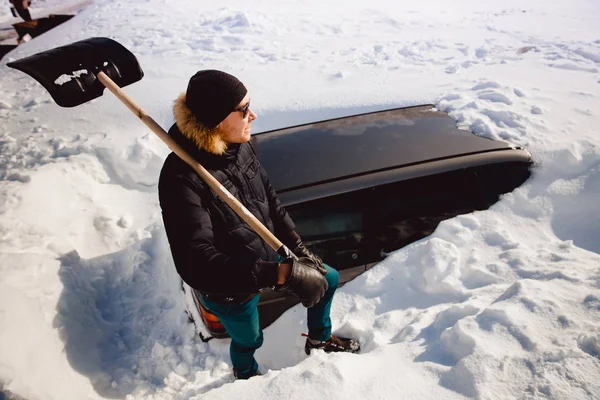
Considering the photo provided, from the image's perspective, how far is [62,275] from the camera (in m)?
2.88

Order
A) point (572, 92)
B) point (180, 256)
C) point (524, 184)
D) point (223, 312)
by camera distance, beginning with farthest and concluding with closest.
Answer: point (572, 92) < point (524, 184) < point (223, 312) < point (180, 256)

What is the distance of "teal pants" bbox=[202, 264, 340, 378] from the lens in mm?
1908

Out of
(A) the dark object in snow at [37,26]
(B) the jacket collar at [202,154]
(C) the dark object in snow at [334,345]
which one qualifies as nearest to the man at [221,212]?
(B) the jacket collar at [202,154]

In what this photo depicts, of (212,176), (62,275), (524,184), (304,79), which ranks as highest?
(212,176)

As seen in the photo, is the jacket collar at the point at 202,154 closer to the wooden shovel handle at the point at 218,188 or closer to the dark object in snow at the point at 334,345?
the wooden shovel handle at the point at 218,188

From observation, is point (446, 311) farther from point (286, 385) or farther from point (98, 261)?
point (98, 261)

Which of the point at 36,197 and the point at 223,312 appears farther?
the point at 36,197

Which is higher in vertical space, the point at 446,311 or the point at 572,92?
the point at 572,92

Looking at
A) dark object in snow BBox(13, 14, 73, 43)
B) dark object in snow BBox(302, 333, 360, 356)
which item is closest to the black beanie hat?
dark object in snow BBox(302, 333, 360, 356)

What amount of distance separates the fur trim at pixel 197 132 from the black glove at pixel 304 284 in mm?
615

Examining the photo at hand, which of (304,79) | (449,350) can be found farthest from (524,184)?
(304,79)

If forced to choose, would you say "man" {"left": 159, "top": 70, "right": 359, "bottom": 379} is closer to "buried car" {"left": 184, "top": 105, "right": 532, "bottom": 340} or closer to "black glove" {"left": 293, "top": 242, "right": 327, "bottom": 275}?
"black glove" {"left": 293, "top": 242, "right": 327, "bottom": 275}

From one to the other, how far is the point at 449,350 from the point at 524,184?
1.59m

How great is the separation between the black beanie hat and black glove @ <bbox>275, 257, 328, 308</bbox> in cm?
72
